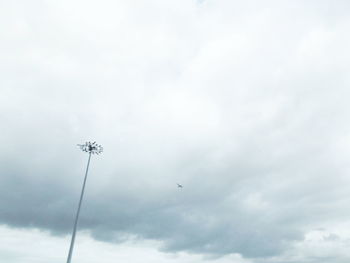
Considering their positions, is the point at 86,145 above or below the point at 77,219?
above

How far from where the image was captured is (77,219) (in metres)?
51.1

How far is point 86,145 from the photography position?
205 feet

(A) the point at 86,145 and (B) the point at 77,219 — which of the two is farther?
(A) the point at 86,145

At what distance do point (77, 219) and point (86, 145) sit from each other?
16.3 m
